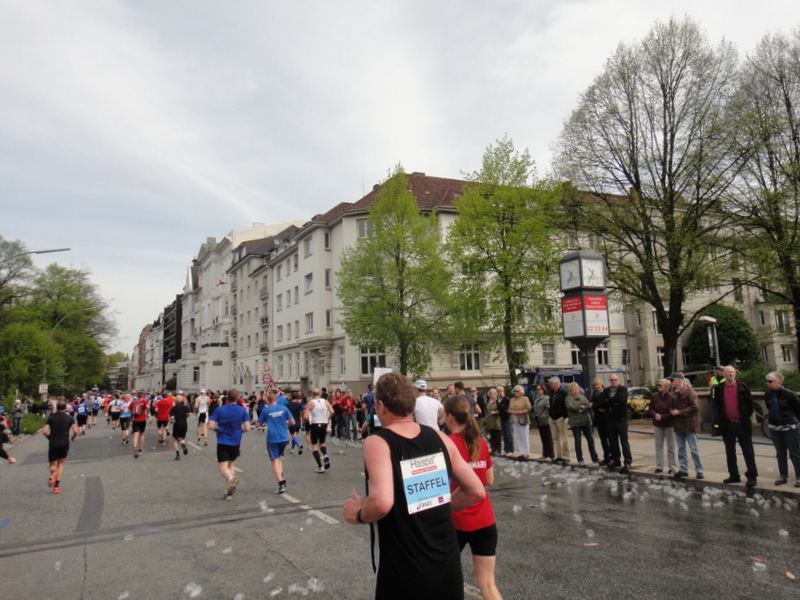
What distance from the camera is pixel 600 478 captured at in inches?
448

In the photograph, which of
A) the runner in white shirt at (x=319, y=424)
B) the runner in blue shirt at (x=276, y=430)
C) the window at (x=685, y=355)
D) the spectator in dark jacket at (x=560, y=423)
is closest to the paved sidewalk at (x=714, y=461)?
the spectator in dark jacket at (x=560, y=423)

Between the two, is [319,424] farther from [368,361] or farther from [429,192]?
[429,192]

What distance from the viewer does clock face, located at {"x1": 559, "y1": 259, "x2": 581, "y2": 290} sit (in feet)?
50.8

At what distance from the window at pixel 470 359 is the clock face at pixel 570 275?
24.3m

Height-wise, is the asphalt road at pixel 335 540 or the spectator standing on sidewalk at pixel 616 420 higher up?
the spectator standing on sidewalk at pixel 616 420

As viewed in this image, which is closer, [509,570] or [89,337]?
[509,570]

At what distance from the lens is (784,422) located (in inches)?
365

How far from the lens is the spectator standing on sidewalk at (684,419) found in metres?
10.4

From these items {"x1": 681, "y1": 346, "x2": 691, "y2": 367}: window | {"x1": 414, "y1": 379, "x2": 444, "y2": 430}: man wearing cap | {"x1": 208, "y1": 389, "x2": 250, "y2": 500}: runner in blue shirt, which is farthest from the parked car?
{"x1": 681, "y1": 346, "x2": 691, "y2": 367}: window

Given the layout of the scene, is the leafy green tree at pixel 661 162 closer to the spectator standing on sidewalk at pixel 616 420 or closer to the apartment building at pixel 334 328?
the apartment building at pixel 334 328

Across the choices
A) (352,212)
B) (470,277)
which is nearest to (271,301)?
(352,212)

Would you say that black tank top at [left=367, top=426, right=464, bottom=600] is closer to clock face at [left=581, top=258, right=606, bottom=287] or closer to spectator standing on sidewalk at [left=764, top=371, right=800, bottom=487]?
spectator standing on sidewalk at [left=764, top=371, right=800, bottom=487]

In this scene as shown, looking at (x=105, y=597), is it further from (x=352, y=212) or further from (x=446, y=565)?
(x=352, y=212)

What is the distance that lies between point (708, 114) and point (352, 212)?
2391 cm
